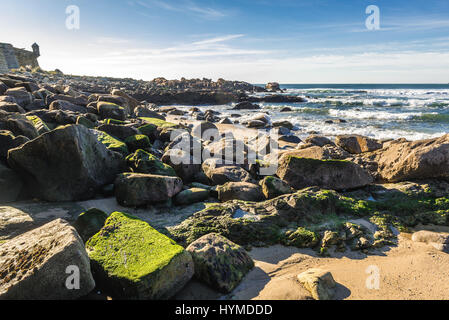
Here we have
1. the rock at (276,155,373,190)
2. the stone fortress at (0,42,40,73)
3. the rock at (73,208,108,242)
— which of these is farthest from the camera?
the stone fortress at (0,42,40,73)

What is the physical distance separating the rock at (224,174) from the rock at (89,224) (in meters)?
2.47

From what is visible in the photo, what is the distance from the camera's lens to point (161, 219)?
410cm

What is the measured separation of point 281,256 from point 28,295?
265cm

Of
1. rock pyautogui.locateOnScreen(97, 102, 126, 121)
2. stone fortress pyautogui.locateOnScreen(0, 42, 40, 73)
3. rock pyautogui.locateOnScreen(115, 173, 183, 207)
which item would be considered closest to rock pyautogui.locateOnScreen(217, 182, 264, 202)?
rock pyautogui.locateOnScreen(115, 173, 183, 207)

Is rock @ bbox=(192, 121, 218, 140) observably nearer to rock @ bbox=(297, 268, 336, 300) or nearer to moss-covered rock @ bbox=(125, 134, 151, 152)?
moss-covered rock @ bbox=(125, 134, 151, 152)

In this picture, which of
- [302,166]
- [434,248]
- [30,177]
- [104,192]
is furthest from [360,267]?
[30,177]

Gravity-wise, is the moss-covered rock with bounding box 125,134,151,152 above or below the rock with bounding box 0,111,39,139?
below

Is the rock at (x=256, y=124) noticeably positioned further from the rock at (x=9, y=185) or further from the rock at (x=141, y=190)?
the rock at (x=9, y=185)

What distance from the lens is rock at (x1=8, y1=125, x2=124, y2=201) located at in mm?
4188

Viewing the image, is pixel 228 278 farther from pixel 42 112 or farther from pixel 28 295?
pixel 42 112

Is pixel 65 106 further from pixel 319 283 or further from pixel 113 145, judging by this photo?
pixel 319 283

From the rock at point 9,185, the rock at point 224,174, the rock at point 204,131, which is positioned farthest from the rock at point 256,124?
the rock at point 9,185

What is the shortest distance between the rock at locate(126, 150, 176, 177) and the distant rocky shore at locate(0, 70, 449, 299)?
0.02 meters
